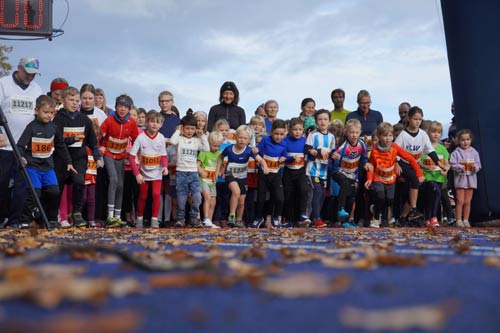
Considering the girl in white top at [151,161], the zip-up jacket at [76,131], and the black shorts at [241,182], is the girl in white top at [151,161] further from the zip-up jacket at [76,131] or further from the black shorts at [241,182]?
the black shorts at [241,182]

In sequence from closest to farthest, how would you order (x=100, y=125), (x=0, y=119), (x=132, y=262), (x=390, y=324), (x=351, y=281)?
(x=390, y=324)
(x=351, y=281)
(x=132, y=262)
(x=0, y=119)
(x=100, y=125)

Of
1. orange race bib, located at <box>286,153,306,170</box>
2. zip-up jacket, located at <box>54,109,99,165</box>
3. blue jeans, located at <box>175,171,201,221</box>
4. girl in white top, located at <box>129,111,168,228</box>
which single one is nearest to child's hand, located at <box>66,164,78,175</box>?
zip-up jacket, located at <box>54,109,99,165</box>

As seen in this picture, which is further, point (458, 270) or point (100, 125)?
point (100, 125)

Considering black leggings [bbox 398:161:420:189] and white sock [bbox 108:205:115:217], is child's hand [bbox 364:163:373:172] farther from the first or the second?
white sock [bbox 108:205:115:217]

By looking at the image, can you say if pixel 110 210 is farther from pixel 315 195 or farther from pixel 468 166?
pixel 468 166

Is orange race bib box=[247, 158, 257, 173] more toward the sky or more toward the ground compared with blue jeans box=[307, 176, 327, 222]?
more toward the sky

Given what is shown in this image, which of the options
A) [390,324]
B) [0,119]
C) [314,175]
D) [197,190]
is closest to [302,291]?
[390,324]

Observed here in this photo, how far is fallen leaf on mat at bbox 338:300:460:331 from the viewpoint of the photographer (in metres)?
1.65

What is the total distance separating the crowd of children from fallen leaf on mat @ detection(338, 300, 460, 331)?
795 cm

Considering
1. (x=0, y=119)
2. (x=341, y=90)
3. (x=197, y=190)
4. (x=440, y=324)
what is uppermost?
(x=341, y=90)

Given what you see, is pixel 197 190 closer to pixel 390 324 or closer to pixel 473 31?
pixel 473 31

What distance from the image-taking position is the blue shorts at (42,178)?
348 inches

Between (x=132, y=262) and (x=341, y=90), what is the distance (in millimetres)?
10184

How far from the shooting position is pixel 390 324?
5.48 feet
